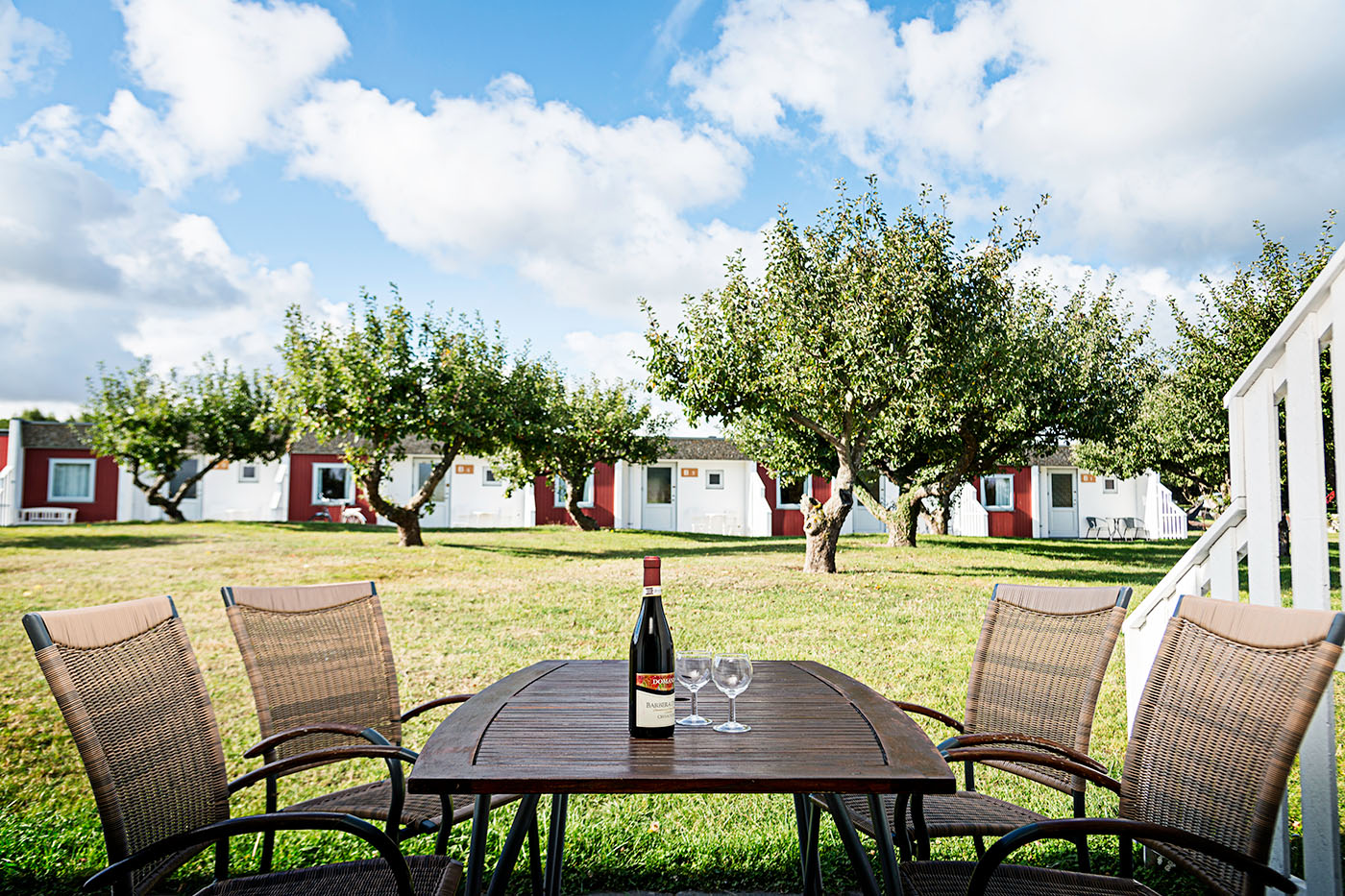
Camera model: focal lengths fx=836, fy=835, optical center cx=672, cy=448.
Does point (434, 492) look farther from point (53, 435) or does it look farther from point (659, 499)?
point (53, 435)

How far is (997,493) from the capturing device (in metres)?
25.4

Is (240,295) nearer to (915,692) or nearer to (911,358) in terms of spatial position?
(911,358)

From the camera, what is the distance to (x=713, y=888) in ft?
9.12

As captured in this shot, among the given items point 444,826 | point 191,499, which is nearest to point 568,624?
point 444,826

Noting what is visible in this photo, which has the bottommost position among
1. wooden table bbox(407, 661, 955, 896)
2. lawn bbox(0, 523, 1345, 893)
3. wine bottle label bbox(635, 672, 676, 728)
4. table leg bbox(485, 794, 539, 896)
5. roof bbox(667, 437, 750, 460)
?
lawn bbox(0, 523, 1345, 893)

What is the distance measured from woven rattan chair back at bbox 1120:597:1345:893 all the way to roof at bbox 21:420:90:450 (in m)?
24.4

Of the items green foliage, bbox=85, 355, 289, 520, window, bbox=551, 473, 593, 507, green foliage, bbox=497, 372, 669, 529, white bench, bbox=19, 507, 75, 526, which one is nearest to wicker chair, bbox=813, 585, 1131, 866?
green foliage, bbox=497, 372, 669, 529

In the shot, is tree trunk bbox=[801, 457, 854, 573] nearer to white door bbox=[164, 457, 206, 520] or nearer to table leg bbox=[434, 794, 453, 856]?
table leg bbox=[434, 794, 453, 856]

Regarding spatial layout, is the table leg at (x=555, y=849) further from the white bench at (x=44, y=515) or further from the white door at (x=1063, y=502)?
the white door at (x=1063, y=502)

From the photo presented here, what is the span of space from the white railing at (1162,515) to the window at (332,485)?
75.3 feet

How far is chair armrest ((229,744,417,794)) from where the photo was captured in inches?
74.5

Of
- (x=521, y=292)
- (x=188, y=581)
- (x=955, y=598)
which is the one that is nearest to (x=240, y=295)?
(x=521, y=292)

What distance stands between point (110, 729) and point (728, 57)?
1132 centimetres

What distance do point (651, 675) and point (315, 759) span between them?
3.06 feet
